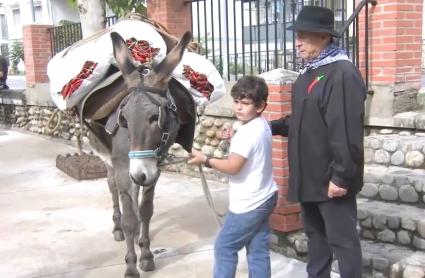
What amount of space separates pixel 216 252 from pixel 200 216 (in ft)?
8.74

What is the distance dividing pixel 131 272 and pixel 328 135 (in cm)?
210

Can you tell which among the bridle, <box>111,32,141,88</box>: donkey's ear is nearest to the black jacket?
the bridle

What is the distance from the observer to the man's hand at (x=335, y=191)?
304 cm

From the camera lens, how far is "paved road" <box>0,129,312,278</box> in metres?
4.68

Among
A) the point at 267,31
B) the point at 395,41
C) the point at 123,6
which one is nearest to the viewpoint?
the point at 395,41

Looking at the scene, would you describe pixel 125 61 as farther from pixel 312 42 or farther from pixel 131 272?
pixel 131 272

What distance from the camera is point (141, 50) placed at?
439 centimetres

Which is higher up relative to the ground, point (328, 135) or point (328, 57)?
point (328, 57)

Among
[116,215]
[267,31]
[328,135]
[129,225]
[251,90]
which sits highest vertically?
[267,31]

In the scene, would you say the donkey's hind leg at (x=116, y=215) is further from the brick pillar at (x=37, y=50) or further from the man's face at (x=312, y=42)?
the brick pillar at (x=37, y=50)

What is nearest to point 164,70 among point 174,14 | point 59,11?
point 174,14

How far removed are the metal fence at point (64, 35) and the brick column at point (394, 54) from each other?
6153 millimetres

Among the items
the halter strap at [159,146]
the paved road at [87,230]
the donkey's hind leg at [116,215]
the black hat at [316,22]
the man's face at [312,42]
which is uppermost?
the black hat at [316,22]

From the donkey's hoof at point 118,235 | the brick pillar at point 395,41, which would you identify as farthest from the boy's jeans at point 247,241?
the brick pillar at point 395,41
